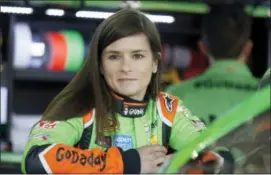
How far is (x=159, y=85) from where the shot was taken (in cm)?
131

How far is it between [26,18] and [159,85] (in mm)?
2021

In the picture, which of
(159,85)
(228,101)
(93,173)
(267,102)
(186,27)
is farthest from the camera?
(186,27)

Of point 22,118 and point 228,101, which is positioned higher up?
point 228,101

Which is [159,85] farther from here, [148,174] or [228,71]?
[228,71]

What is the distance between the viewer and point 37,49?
3287 millimetres

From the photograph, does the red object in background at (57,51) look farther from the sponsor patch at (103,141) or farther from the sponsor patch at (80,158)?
the sponsor patch at (80,158)

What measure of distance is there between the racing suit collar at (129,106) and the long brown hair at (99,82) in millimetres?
13

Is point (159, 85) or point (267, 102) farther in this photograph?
point (159, 85)

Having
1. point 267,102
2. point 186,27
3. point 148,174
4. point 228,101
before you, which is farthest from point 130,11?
point 186,27

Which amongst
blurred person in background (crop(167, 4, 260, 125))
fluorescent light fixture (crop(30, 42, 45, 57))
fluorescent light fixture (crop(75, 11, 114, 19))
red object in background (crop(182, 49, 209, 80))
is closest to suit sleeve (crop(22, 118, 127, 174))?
blurred person in background (crop(167, 4, 260, 125))

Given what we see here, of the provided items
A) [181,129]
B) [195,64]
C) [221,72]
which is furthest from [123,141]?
[195,64]

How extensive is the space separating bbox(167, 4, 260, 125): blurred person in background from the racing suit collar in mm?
974

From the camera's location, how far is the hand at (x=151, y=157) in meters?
1.04

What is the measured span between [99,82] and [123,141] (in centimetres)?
13
